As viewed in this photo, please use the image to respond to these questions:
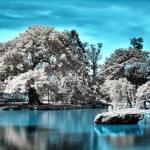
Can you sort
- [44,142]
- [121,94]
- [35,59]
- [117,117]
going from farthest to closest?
1. [35,59]
2. [121,94]
3. [117,117]
4. [44,142]

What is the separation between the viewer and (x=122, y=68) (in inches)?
2408

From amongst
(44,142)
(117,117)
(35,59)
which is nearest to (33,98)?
(35,59)

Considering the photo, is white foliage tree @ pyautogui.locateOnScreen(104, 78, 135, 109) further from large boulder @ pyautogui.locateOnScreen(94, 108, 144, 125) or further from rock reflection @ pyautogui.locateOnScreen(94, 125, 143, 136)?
rock reflection @ pyautogui.locateOnScreen(94, 125, 143, 136)

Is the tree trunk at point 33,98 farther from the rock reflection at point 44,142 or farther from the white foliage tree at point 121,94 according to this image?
the rock reflection at point 44,142

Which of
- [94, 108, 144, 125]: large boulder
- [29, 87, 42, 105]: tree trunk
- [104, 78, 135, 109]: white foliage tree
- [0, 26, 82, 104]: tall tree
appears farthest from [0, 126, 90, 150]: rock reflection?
[29, 87, 42, 105]: tree trunk

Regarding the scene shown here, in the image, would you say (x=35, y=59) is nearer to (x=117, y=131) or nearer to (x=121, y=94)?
(x=121, y=94)

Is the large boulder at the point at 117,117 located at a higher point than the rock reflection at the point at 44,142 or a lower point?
higher

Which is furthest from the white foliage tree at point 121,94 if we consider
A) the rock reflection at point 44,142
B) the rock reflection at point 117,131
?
the rock reflection at point 44,142

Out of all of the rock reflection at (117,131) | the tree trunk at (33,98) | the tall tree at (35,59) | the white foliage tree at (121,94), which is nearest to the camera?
the rock reflection at (117,131)

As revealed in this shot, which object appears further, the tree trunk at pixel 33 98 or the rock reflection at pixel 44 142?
the tree trunk at pixel 33 98

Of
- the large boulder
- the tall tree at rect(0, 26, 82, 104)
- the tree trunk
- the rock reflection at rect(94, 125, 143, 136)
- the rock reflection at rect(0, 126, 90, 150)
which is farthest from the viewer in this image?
the tree trunk

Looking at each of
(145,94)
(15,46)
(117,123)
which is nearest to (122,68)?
(145,94)

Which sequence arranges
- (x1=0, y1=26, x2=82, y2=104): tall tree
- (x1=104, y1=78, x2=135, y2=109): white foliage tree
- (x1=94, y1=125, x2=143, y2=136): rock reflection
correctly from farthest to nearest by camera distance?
(x1=0, y1=26, x2=82, y2=104): tall tree
(x1=104, y1=78, x2=135, y2=109): white foliage tree
(x1=94, y1=125, x2=143, y2=136): rock reflection

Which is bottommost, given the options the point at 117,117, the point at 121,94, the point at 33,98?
the point at 117,117
